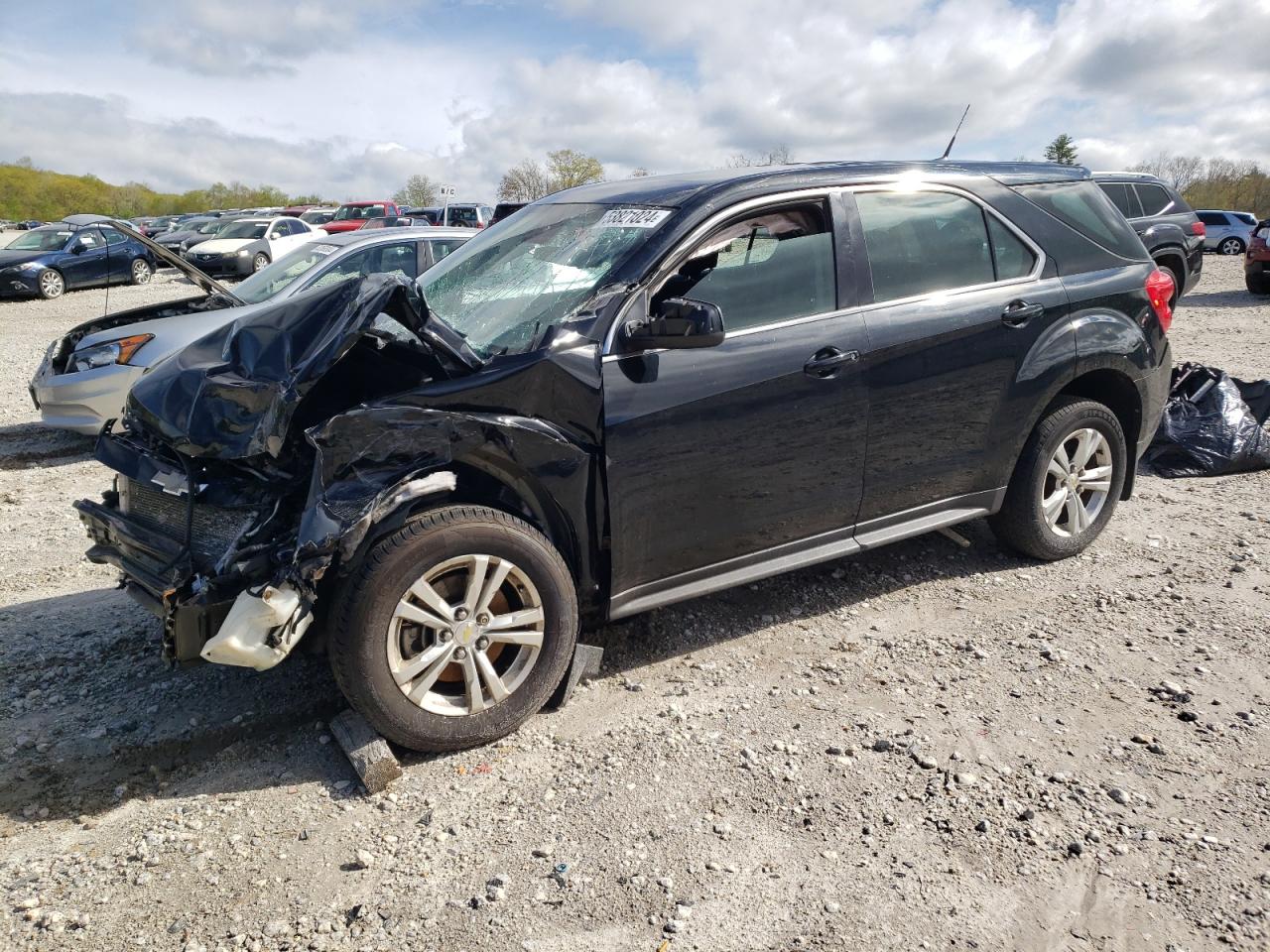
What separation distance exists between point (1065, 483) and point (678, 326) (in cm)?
250

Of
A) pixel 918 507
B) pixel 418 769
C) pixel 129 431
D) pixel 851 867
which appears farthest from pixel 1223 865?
pixel 129 431

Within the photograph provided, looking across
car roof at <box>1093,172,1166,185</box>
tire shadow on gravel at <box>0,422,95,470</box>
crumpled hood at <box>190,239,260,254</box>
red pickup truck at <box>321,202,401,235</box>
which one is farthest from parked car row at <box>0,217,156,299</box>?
car roof at <box>1093,172,1166,185</box>

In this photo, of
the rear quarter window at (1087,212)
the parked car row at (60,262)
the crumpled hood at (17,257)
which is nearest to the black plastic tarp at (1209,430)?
the rear quarter window at (1087,212)

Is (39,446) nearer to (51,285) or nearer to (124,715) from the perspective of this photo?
(124,715)

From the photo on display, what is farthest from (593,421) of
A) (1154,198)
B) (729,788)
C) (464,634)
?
(1154,198)

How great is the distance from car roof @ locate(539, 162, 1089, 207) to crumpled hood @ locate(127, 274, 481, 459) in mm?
1225

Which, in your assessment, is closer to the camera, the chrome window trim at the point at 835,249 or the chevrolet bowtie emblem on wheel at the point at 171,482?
the chevrolet bowtie emblem on wheel at the point at 171,482

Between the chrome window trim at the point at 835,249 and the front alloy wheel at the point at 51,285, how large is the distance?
69.9 ft

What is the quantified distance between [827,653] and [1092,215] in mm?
2653

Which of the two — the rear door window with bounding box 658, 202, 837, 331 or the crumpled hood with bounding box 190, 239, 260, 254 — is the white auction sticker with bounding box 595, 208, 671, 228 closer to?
the rear door window with bounding box 658, 202, 837, 331

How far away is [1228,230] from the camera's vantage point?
30438mm

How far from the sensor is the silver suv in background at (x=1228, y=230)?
30.4 metres

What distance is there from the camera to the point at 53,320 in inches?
666

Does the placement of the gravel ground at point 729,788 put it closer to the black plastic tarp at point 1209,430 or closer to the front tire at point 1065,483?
the front tire at point 1065,483
